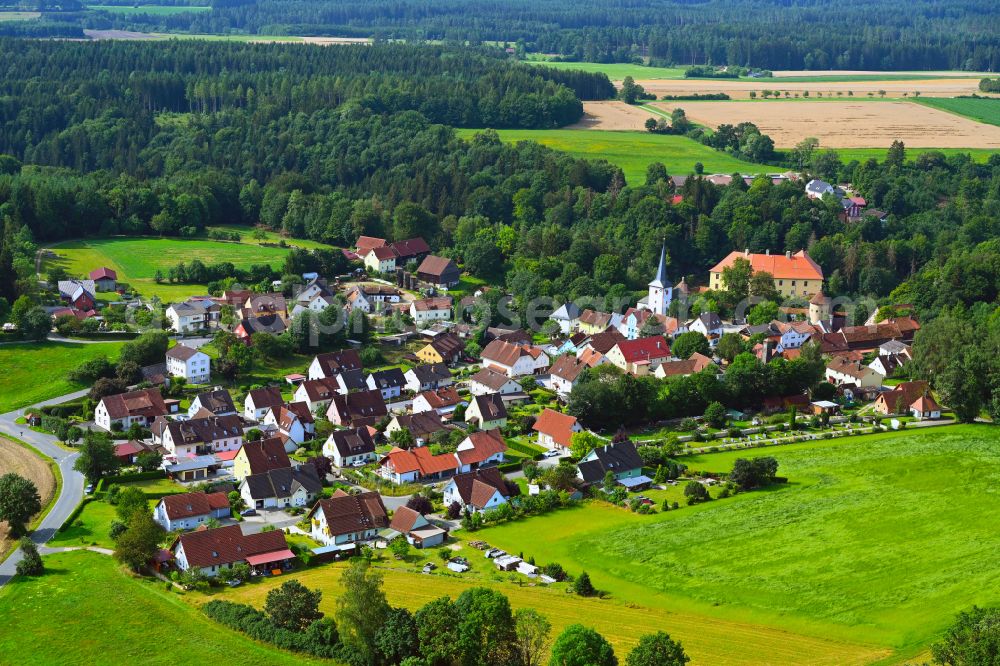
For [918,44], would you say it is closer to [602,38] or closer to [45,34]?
[602,38]

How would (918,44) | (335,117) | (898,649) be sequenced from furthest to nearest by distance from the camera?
(918,44) < (335,117) < (898,649)

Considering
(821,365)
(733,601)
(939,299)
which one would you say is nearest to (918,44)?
(939,299)

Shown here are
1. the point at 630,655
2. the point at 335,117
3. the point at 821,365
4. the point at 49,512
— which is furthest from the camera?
the point at 335,117

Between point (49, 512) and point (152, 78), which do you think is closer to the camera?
point (49, 512)

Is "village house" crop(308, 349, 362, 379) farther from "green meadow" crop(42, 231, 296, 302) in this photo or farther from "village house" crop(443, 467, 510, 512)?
"village house" crop(443, 467, 510, 512)

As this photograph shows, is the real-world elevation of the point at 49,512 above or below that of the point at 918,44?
below

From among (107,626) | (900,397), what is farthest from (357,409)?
(900,397)

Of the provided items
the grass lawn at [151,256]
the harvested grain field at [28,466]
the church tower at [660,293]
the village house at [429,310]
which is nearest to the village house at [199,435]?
the harvested grain field at [28,466]

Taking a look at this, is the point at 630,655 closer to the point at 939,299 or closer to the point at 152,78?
the point at 939,299
